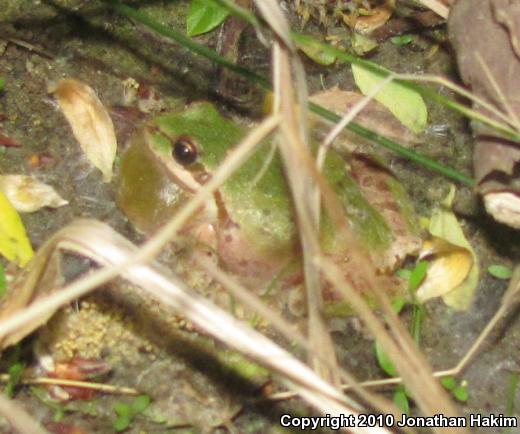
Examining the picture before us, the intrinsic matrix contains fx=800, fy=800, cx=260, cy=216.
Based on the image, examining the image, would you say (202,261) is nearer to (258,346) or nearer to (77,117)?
(258,346)

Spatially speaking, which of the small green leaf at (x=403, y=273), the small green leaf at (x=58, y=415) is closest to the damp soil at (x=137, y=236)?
the small green leaf at (x=58, y=415)

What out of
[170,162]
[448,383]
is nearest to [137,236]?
[170,162]

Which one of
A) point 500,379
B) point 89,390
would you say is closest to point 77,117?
point 89,390

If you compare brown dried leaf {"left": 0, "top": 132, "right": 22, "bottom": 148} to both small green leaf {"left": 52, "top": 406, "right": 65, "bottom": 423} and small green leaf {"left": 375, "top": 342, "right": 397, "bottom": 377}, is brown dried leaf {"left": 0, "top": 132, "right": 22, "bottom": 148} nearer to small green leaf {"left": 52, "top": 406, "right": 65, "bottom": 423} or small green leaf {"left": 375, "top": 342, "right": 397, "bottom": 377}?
small green leaf {"left": 52, "top": 406, "right": 65, "bottom": 423}

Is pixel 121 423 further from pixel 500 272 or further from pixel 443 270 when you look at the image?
pixel 500 272

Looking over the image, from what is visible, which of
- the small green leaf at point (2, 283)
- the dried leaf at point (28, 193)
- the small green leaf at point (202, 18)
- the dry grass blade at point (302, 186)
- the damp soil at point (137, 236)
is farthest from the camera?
the small green leaf at point (202, 18)

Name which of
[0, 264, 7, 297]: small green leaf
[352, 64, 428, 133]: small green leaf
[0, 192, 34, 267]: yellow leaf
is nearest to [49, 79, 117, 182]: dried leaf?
[0, 192, 34, 267]: yellow leaf

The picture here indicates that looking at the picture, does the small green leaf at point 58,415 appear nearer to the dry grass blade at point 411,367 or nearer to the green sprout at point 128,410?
the green sprout at point 128,410
